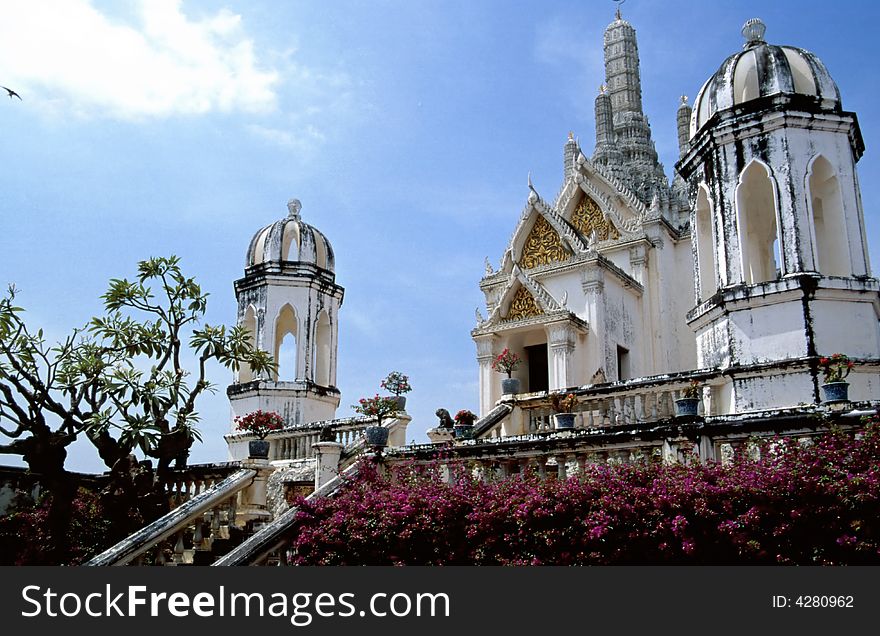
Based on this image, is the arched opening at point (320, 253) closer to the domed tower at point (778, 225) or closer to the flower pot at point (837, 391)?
the domed tower at point (778, 225)

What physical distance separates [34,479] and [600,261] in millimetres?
13074

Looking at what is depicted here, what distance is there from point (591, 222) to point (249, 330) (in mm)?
10157

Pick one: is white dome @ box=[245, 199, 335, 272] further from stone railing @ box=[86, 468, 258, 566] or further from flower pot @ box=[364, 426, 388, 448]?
flower pot @ box=[364, 426, 388, 448]

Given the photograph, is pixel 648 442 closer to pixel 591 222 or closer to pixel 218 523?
pixel 218 523

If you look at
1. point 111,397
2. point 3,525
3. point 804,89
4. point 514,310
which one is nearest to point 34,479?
point 3,525

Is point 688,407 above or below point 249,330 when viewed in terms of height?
below

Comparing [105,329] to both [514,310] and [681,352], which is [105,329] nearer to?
[514,310]

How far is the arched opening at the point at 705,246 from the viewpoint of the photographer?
14376 millimetres

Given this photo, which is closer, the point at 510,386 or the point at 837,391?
the point at 837,391

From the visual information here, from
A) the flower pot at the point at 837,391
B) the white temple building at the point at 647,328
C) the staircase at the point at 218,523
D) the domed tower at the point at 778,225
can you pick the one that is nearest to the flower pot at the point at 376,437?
the white temple building at the point at 647,328

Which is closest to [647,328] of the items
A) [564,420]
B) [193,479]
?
[564,420]

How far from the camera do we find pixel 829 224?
13398 millimetres

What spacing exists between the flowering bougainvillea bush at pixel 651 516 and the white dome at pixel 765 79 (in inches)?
309
